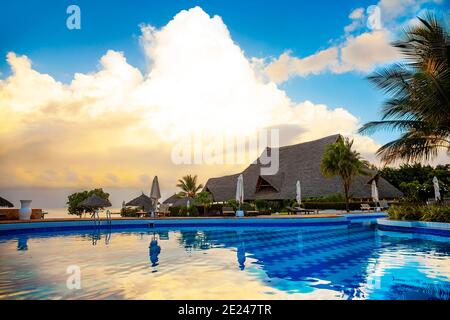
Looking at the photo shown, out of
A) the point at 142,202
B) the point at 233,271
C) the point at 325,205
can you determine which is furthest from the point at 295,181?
the point at 233,271

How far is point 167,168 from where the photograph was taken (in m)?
22.5

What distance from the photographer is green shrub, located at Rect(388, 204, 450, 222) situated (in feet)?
36.6

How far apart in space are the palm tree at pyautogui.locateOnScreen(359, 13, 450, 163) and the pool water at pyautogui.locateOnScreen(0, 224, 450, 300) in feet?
12.8

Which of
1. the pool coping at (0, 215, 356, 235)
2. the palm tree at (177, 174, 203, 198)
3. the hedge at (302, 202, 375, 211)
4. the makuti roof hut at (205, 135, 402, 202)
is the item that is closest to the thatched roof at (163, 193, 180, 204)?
the makuti roof hut at (205, 135, 402, 202)

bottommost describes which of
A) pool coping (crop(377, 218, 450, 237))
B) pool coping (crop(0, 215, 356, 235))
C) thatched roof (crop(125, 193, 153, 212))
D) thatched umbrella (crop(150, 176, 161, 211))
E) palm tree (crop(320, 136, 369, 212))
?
pool coping (crop(0, 215, 356, 235))

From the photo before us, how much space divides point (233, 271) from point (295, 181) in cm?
2665

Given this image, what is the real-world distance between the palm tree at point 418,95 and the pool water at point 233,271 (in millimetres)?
3909

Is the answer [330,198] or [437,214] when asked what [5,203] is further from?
[330,198]

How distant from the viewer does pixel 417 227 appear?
11.6 m

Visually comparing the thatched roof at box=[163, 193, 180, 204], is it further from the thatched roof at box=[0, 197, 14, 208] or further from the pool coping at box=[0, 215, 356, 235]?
the thatched roof at box=[0, 197, 14, 208]

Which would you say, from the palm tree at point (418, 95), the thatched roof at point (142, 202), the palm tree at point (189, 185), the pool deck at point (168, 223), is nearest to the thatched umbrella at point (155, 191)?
the pool deck at point (168, 223)

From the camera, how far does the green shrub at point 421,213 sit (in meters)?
11.1
